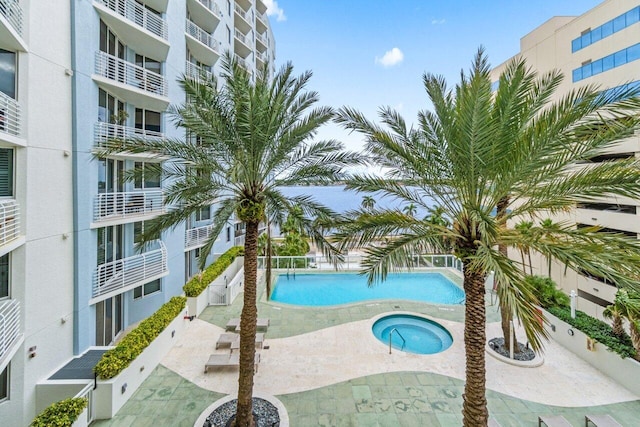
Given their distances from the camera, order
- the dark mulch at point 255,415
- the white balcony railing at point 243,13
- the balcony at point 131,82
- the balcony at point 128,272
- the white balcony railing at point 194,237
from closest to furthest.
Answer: the dark mulch at point 255,415 < the balcony at point 128,272 < the balcony at point 131,82 < the white balcony railing at point 194,237 < the white balcony railing at point 243,13

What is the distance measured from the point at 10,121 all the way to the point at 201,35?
503 inches

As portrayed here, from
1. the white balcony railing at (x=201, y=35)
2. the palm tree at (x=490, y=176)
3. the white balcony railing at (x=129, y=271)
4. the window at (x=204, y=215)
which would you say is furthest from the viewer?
the window at (x=204, y=215)

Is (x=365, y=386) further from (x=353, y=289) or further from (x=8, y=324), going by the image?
(x=353, y=289)

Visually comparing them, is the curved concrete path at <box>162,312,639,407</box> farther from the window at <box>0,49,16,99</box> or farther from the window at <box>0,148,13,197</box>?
the window at <box>0,49,16,99</box>

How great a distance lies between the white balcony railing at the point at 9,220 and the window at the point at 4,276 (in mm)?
681

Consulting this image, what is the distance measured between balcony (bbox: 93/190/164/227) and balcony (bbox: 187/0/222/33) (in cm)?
1088

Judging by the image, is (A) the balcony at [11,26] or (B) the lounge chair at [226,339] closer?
(A) the balcony at [11,26]

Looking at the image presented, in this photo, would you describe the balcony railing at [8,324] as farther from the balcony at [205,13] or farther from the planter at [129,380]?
the balcony at [205,13]

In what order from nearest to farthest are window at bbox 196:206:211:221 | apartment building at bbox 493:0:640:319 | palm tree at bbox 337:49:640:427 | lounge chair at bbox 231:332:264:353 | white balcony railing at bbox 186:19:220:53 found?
palm tree at bbox 337:49:640:427
lounge chair at bbox 231:332:264:353
white balcony railing at bbox 186:19:220:53
window at bbox 196:206:211:221
apartment building at bbox 493:0:640:319

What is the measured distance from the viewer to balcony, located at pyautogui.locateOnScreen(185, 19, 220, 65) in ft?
51.6

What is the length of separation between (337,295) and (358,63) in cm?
1809

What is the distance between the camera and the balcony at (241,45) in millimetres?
23406

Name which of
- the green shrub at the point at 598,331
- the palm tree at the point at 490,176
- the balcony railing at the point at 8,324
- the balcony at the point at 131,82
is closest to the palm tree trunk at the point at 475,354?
the palm tree at the point at 490,176

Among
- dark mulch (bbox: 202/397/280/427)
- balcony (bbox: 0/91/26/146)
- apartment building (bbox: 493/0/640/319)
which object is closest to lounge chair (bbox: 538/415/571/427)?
dark mulch (bbox: 202/397/280/427)
